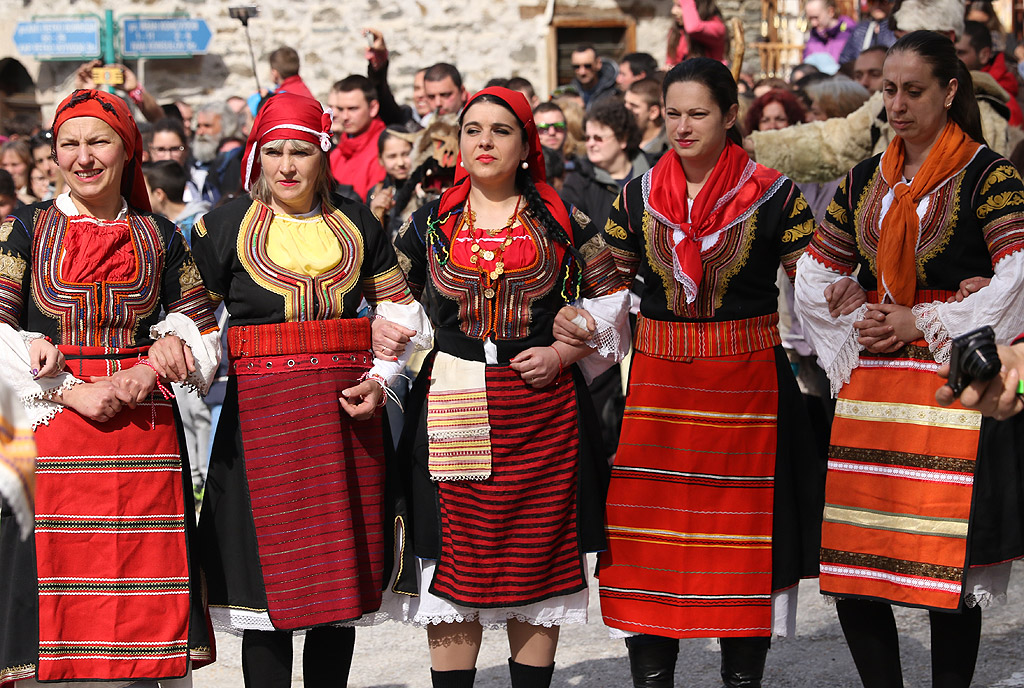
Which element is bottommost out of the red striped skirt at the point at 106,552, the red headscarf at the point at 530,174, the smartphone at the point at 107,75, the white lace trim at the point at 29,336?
the red striped skirt at the point at 106,552

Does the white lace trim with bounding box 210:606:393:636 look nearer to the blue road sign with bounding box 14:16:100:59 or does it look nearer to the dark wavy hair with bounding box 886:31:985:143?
the dark wavy hair with bounding box 886:31:985:143

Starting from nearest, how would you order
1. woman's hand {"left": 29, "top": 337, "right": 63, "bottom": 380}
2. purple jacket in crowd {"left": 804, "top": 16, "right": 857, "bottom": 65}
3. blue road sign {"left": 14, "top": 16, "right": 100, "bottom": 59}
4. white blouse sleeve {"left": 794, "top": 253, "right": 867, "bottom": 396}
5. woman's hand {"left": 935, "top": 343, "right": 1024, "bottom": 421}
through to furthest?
woman's hand {"left": 935, "top": 343, "right": 1024, "bottom": 421}
woman's hand {"left": 29, "top": 337, "right": 63, "bottom": 380}
white blouse sleeve {"left": 794, "top": 253, "right": 867, "bottom": 396}
purple jacket in crowd {"left": 804, "top": 16, "right": 857, "bottom": 65}
blue road sign {"left": 14, "top": 16, "right": 100, "bottom": 59}

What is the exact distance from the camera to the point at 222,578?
3.69 meters

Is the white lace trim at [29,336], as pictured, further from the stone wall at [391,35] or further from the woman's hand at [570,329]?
the stone wall at [391,35]

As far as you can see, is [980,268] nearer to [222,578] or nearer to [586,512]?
[586,512]

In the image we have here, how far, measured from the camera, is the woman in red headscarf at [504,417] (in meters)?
3.74

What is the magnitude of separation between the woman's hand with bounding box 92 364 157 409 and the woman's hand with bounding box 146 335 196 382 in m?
0.03

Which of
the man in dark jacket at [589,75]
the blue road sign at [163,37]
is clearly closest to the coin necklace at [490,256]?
the man in dark jacket at [589,75]

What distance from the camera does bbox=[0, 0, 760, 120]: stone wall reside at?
13625 millimetres

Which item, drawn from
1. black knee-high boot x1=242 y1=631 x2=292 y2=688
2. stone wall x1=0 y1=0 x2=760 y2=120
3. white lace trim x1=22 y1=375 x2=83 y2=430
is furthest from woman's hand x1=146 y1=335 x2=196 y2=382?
stone wall x1=0 y1=0 x2=760 y2=120

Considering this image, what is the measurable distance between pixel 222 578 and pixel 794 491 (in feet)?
5.93

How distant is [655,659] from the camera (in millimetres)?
3885

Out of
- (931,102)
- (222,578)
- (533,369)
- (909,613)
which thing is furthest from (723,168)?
(909,613)

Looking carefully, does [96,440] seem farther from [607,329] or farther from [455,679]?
[607,329]
